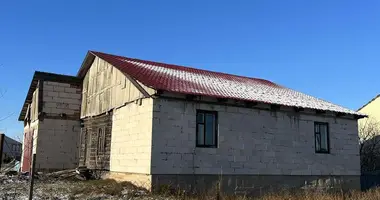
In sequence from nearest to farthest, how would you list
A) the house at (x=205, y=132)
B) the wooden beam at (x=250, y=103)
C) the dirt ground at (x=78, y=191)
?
the dirt ground at (x=78, y=191) → the house at (x=205, y=132) → the wooden beam at (x=250, y=103)

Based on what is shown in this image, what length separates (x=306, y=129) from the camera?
1786 cm

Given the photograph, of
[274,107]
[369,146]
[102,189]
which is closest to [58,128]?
[102,189]

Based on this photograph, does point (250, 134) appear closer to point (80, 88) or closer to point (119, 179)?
point (119, 179)

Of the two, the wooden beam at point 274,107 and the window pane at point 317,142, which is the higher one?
the wooden beam at point 274,107

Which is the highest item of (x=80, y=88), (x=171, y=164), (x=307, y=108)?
(x=80, y=88)

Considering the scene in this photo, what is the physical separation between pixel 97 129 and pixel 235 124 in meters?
7.12

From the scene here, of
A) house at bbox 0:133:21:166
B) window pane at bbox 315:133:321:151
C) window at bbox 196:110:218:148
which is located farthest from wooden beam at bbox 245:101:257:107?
house at bbox 0:133:21:166

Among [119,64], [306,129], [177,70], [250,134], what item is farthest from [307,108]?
[119,64]

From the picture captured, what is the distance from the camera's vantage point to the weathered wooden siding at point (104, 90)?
1649cm

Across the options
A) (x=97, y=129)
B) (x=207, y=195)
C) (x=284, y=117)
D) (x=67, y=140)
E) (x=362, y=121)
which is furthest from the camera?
(x=362, y=121)

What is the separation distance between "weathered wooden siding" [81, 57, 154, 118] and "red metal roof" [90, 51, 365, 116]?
44cm

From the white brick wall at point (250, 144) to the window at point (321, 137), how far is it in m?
0.21

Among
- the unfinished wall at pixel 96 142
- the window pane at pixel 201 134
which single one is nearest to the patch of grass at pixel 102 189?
the unfinished wall at pixel 96 142

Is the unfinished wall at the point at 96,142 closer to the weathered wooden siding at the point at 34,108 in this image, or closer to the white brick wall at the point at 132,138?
the white brick wall at the point at 132,138
